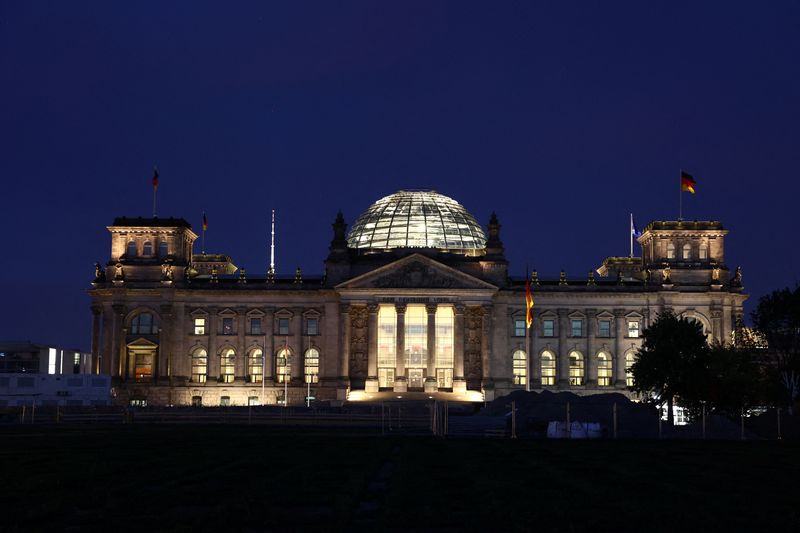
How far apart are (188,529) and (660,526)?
10.0 metres

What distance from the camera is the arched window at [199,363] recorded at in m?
133

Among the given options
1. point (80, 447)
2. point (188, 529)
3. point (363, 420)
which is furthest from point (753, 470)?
point (363, 420)

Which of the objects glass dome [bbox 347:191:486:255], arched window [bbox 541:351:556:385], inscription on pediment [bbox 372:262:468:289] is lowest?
arched window [bbox 541:351:556:385]

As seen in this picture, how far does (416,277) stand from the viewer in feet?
418

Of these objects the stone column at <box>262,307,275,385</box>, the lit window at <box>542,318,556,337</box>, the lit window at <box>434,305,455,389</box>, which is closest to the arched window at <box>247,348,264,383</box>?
the stone column at <box>262,307,275,385</box>

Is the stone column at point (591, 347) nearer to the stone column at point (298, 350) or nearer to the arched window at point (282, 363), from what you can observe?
the stone column at point (298, 350)

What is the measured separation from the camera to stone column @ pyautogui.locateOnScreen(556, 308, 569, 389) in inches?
5182

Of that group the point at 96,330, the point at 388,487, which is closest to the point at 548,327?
the point at 96,330

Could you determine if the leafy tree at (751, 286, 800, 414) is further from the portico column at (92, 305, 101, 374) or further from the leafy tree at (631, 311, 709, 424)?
the portico column at (92, 305, 101, 374)

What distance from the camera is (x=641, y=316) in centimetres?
13225

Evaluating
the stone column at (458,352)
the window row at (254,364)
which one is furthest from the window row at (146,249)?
the stone column at (458,352)

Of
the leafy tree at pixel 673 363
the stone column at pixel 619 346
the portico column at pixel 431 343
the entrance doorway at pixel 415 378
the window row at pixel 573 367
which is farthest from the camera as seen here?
the window row at pixel 573 367

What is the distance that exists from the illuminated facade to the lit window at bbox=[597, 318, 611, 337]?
271 mm

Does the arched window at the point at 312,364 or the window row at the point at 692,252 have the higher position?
the window row at the point at 692,252
